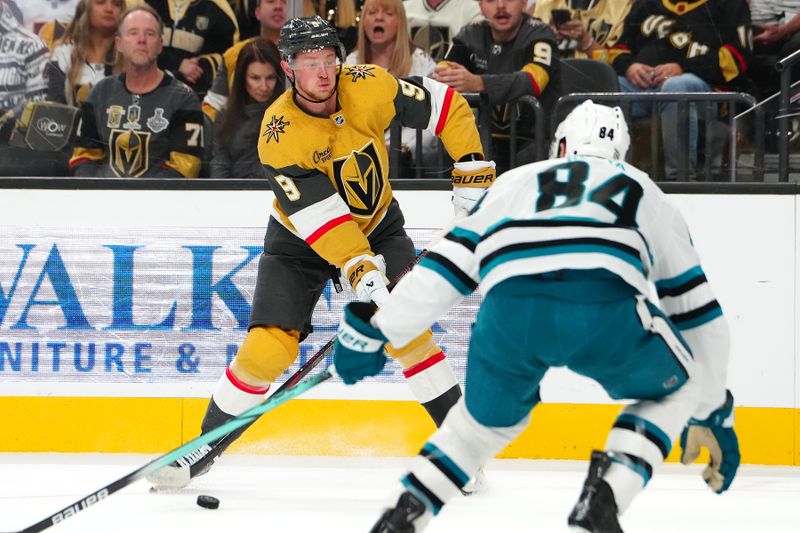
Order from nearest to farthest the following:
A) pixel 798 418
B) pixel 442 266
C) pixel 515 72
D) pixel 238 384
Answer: pixel 442 266 → pixel 238 384 → pixel 798 418 → pixel 515 72

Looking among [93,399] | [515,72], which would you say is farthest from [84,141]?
[515,72]

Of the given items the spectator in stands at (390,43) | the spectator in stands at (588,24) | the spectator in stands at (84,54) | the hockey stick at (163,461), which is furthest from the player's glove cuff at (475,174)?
the spectator in stands at (84,54)

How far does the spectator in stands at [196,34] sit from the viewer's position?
4.19 meters

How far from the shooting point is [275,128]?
3.00 m

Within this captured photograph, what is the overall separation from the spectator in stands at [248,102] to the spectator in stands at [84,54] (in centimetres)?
47

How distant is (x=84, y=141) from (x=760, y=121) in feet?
7.95

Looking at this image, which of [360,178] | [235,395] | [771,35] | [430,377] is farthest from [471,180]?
[771,35]

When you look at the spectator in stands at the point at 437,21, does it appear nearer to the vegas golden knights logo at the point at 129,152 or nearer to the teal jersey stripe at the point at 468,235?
the vegas golden knights logo at the point at 129,152

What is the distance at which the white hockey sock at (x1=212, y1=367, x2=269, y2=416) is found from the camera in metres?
3.08

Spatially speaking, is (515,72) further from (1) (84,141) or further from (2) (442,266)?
(2) (442,266)

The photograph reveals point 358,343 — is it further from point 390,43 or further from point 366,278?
point 390,43

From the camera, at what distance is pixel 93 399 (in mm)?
3852

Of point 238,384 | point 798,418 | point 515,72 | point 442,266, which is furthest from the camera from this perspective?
point 515,72

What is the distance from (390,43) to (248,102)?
0.57 meters
